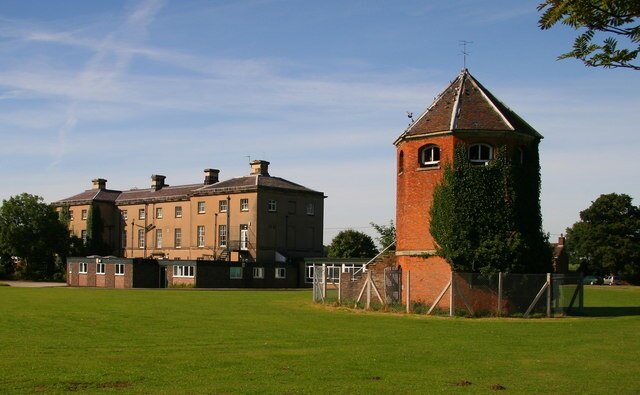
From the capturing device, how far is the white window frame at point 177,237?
84.3 m

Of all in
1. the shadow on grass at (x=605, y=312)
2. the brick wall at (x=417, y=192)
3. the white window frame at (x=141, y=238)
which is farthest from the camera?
the white window frame at (x=141, y=238)

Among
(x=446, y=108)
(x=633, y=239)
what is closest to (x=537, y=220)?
(x=446, y=108)

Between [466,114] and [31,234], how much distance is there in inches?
2492

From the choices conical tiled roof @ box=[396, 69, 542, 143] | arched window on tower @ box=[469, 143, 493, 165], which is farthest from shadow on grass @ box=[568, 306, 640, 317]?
conical tiled roof @ box=[396, 69, 542, 143]

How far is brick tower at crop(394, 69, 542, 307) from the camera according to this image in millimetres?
34969

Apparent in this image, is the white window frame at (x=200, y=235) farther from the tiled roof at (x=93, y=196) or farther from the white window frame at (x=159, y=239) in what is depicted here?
the tiled roof at (x=93, y=196)

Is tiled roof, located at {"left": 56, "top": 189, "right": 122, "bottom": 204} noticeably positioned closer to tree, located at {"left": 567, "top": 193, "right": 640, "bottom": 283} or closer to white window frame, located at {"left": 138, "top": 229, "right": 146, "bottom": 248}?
white window frame, located at {"left": 138, "top": 229, "right": 146, "bottom": 248}

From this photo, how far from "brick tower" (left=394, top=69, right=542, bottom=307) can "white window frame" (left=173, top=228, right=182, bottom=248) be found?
5012cm

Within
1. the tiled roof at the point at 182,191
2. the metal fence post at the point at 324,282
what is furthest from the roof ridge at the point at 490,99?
the tiled roof at the point at 182,191

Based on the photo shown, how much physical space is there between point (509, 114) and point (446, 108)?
10.0 feet

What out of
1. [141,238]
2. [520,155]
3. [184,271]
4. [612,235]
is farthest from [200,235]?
[520,155]

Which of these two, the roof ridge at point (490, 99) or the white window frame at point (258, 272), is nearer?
the roof ridge at point (490, 99)

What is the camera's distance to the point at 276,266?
7238 cm

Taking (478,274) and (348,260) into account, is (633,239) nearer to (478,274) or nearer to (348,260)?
(348,260)
